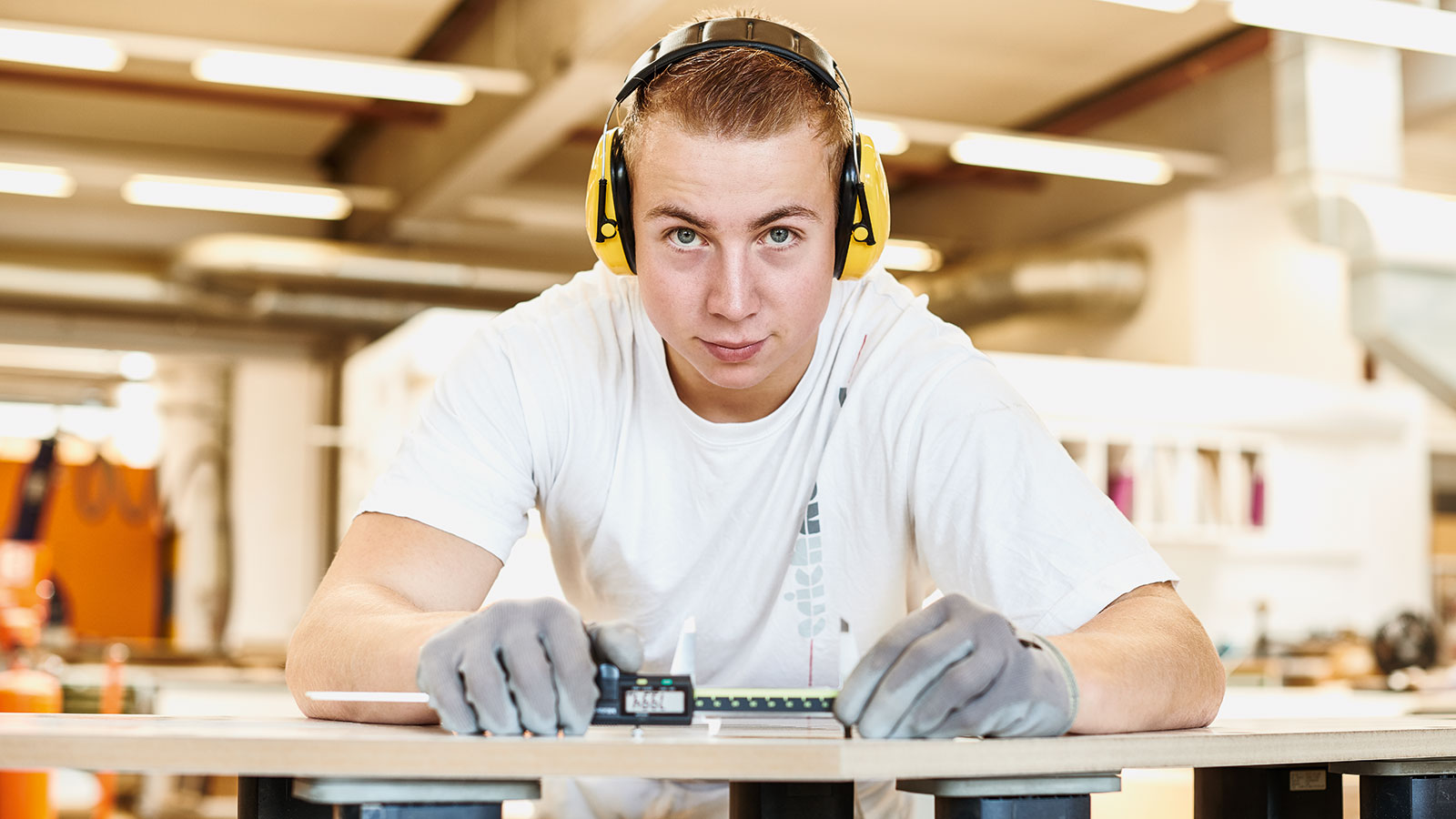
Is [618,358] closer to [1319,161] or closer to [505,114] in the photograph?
[1319,161]

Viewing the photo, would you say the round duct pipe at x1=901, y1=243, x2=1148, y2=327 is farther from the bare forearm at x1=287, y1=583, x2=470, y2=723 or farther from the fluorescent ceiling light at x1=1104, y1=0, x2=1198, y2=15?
the bare forearm at x1=287, y1=583, x2=470, y2=723

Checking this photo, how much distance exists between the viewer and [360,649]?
1.07 m

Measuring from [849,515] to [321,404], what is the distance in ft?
28.5

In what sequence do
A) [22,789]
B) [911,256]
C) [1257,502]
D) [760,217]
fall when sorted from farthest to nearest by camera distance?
[911,256] < [1257,502] < [22,789] < [760,217]

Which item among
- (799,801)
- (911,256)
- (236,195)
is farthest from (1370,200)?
(236,195)

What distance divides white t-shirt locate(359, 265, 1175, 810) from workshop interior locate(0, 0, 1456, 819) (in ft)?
8.61

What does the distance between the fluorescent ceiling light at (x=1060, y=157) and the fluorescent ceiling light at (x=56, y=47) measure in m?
3.31

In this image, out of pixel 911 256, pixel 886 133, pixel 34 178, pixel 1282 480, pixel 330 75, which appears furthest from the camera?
pixel 911 256

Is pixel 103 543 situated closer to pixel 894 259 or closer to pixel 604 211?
pixel 894 259

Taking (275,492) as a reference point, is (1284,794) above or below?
below

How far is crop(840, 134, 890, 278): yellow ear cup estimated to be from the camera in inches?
51.2

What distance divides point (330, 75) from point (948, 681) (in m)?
4.67

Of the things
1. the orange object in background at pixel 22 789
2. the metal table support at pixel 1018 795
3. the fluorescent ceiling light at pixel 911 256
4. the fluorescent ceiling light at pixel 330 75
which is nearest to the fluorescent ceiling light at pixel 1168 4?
the fluorescent ceiling light at pixel 330 75

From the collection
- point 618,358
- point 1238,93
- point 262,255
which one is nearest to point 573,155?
point 262,255
